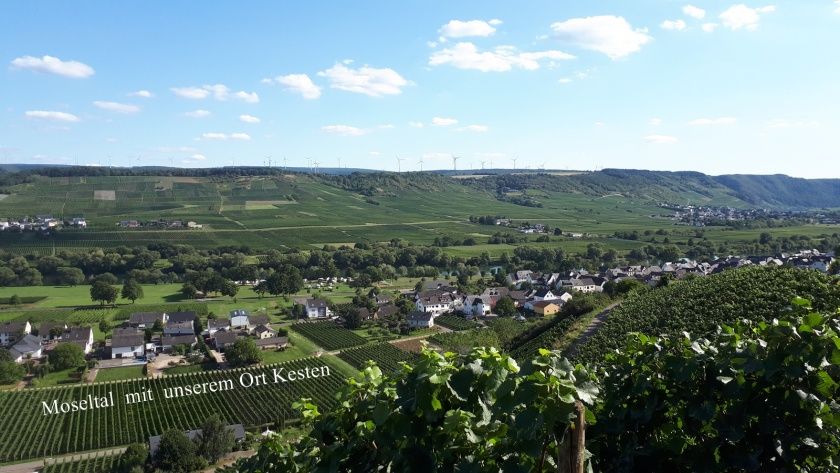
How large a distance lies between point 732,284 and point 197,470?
28478 mm

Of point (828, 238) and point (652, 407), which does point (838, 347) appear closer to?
point (652, 407)

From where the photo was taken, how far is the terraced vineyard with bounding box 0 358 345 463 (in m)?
33.0

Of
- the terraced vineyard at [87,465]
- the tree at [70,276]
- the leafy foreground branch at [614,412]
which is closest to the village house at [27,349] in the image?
the terraced vineyard at [87,465]

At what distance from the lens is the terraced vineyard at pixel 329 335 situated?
53438mm

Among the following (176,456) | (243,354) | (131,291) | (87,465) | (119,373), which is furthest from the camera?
(131,291)

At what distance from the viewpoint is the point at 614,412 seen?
485 cm

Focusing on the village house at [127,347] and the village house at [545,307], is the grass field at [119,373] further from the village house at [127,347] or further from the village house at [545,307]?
the village house at [545,307]

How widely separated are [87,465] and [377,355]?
944 inches

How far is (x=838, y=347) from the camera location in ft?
12.7

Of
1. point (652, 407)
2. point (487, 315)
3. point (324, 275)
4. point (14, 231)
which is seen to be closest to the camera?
point (652, 407)

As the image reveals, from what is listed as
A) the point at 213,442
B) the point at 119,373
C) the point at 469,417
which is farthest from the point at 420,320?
the point at 469,417

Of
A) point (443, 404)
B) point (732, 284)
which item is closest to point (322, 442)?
point (443, 404)

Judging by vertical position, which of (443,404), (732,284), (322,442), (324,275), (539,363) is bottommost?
(324,275)

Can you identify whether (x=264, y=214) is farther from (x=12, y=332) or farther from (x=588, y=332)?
(x=588, y=332)
